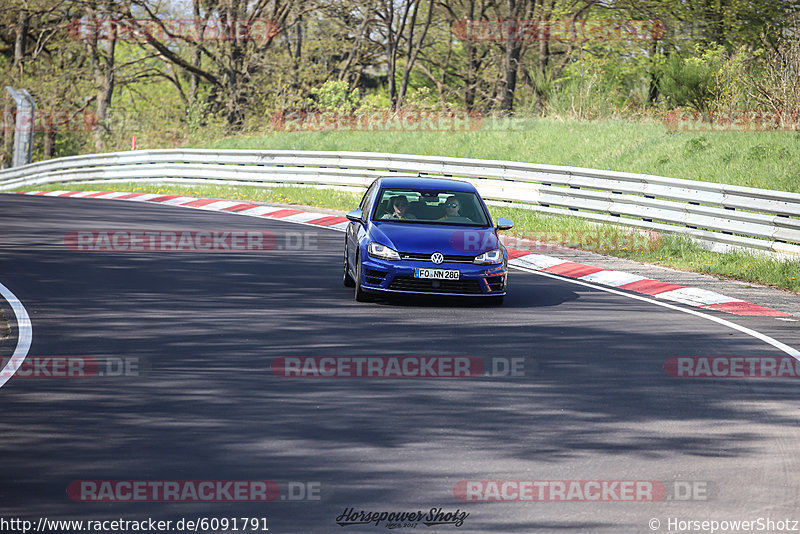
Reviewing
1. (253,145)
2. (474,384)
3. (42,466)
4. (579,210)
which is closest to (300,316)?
(474,384)

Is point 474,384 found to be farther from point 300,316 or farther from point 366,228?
point 366,228

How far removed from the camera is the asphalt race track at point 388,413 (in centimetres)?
622

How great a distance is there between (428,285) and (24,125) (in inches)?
1301

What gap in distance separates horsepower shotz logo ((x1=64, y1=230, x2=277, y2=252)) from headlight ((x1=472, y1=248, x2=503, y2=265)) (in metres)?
6.14

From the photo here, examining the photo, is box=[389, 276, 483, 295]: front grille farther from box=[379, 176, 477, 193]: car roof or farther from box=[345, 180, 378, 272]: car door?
box=[379, 176, 477, 193]: car roof

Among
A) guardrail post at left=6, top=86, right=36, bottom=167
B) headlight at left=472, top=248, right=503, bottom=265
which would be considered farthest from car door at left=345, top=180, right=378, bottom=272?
guardrail post at left=6, top=86, right=36, bottom=167

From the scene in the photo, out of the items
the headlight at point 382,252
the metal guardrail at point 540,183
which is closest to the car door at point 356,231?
the headlight at point 382,252

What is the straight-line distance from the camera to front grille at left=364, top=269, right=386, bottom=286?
13.3m

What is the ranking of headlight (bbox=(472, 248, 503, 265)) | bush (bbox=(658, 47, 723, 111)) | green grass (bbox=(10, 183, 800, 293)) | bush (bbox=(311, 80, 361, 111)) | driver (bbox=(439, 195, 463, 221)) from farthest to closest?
bush (bbox=(311, 80, 361, 111))
bush (bbox=(658, 47, 723, 111))
green grass (bbox=(10, 183, 800, 293))
driver (bbox=(439, 195, 463, 221))
headlight (bbox=(472, 248, 503, 265))

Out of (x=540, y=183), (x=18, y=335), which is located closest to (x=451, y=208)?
(x=18, y=335)

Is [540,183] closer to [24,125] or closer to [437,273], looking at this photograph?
[437,273]

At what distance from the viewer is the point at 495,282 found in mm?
13500

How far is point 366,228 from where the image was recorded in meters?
14.0

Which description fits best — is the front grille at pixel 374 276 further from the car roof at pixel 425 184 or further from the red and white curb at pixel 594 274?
the red and white curb at pixel 594 274
